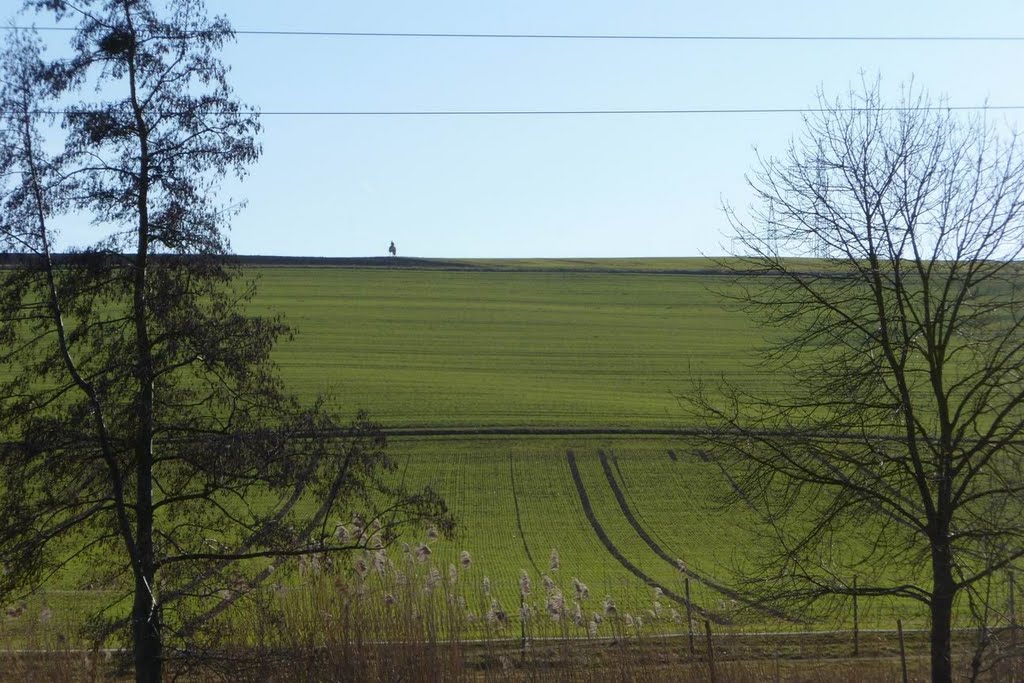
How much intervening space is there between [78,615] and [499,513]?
12.5 meters

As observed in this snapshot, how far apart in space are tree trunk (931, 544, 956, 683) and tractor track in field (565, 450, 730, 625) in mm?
2535

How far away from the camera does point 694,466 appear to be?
29.8 m

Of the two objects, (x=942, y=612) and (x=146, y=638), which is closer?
(x=146, y=638)

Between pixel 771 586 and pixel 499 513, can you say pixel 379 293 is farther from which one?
pixel 771 586

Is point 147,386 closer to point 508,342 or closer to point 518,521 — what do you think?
point 518,521

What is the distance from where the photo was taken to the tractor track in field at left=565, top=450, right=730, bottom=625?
1730 cm

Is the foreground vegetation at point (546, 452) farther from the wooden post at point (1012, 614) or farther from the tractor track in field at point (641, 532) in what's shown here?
the wooden post at point (1012, 614)

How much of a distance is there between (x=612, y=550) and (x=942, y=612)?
1255cm

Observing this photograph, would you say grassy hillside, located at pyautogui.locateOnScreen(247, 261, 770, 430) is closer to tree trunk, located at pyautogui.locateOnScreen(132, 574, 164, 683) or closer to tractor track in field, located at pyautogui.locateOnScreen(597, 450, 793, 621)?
tractor track in field, located at pyautogui.locateOnScreen(597, 450, 793, 621)

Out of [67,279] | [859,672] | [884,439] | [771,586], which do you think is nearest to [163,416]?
[67,279]

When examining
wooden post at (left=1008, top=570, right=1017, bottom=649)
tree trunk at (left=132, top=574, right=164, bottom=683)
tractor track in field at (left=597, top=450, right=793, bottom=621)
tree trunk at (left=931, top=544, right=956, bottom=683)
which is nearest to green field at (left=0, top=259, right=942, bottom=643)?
tractor track in field at (left=597, top=450, right=793, bottom=621)

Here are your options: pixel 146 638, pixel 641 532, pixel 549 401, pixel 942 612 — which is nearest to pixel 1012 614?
pixel 942 612

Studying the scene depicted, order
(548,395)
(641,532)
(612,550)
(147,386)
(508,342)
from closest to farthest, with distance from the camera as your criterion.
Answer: (147,386) < (612,550) < (641,532) < (548,395) < (508,342)

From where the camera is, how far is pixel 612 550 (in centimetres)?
2334
